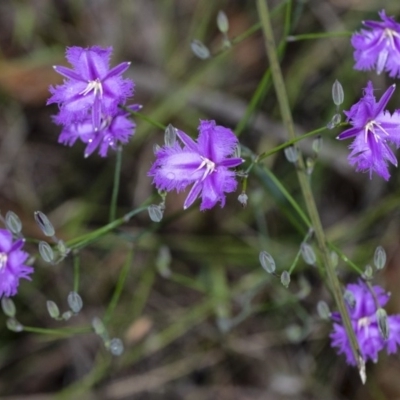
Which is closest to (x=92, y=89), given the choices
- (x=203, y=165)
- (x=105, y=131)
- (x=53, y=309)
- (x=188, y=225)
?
(x=105, y=131)

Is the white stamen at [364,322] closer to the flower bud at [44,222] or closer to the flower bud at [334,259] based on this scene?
the flower bud at [334,259]

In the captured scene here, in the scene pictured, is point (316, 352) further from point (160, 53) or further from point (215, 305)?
point (160, 53)

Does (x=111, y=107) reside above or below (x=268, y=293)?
above

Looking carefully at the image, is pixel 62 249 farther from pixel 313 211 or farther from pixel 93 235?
pixel 313 211

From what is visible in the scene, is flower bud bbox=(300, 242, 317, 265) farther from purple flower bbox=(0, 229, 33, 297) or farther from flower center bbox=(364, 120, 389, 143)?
purple flower bbox=(0, 229, 33, 297)

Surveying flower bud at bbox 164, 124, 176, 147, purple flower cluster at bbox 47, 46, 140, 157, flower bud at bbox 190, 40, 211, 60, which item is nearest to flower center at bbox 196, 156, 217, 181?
flower bud at bbox 164, 124, 176, 147

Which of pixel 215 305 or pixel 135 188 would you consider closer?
pixel 215 305

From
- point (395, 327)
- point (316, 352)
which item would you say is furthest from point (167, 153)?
point (316, 352)
